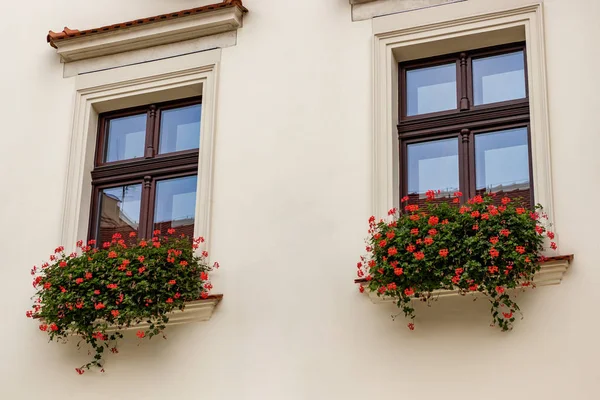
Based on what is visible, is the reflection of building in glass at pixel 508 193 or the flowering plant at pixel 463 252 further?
the reflection of building in glass at pixel 508 193

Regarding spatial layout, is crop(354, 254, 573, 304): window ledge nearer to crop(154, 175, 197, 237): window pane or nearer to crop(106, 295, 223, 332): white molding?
crop(106, 295, 223, 332): white molding

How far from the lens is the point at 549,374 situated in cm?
743

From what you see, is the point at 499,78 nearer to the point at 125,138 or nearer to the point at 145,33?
the point at 145,33

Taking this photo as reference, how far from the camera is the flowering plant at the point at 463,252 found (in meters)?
7.45

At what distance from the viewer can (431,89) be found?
8.94 meters

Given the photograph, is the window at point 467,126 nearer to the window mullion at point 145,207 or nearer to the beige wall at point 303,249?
the beige wall at point 303,249

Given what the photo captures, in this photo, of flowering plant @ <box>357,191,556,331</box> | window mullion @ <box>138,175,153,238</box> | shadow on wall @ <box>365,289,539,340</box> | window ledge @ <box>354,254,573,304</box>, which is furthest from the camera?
window mullion @ <box>138,175,153,238</box>

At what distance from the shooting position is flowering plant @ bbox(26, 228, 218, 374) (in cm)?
840

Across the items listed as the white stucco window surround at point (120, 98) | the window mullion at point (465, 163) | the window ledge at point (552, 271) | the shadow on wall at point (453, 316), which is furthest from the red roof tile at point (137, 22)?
the window ledge at point (552, 271)

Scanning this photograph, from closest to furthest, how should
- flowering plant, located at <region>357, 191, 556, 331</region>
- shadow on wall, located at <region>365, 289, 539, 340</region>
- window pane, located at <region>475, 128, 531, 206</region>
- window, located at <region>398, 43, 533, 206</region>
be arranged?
flowering plant, located at <region>357, 191, 556, 331</region> → shadow on wall, located at <region>365, 289, 539, 340</region> → window pane, located at <region>475, 128, 531, 206</region> → window, located at <region>398, 43, 533, 206</region>

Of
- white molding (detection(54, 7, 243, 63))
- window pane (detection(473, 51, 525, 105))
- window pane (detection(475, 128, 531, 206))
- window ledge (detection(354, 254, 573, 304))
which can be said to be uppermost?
white molding (detection(54, 7, 243, 63))

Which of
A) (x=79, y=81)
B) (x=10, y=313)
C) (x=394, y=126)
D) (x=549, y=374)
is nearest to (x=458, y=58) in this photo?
(x=394, y=126)

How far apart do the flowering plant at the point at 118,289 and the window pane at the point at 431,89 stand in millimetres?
2061

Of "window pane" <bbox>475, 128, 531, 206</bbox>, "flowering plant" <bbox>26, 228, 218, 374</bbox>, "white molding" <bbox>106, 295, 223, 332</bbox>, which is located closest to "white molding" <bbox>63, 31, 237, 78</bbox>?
"flowering plant" <bbox>26, 228, 218, 374</bbox>
